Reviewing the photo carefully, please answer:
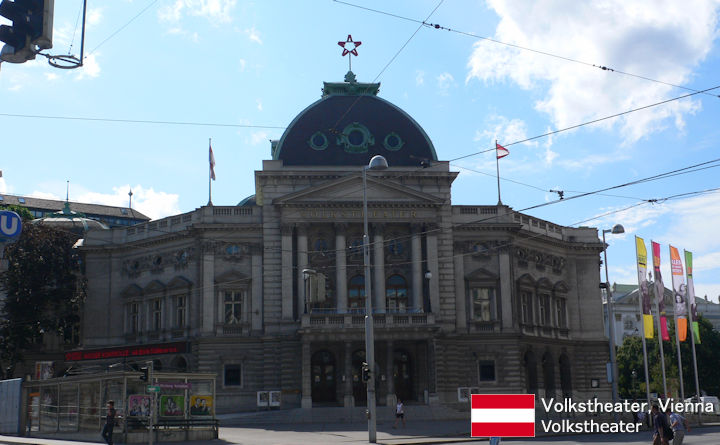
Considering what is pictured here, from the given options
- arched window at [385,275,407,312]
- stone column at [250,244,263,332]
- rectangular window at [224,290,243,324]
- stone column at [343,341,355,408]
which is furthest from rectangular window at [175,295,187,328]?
arched window at [385,275,407,312]

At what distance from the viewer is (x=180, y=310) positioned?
64000 millimetres

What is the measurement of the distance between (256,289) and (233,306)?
2336mm

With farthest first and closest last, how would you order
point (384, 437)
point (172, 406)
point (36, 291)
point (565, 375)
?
point (565, 375), point (36, 291), point (384, 437), point (172, 406)

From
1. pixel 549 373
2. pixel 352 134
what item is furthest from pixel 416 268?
pixel 549 373

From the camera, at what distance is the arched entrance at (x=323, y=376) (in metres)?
59.3

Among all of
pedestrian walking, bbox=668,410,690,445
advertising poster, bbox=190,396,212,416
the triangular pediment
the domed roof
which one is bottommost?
pedestrian walking, bbox=668,410,690,445

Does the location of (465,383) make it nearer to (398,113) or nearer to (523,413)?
(398,113)

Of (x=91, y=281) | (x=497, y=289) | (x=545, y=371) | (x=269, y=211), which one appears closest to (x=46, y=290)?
(x=91, y=281)

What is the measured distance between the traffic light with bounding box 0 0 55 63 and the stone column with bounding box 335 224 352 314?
48.1m

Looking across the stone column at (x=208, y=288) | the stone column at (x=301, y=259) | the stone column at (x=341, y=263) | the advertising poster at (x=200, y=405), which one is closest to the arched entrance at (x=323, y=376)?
the stone column at (x=301, y=259)

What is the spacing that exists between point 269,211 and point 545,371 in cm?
2623

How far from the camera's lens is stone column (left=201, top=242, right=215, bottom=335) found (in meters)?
60.5

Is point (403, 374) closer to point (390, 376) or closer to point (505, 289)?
point (390, 376)

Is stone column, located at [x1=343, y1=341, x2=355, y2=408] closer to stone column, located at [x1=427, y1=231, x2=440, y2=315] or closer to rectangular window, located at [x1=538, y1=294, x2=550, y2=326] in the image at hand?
stone column, located at [x1=427, y1=231, x2=440, y2=315]
